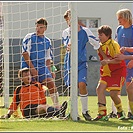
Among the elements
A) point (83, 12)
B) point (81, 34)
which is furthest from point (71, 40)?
point (83, 12)

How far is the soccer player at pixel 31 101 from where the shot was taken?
6.93 m

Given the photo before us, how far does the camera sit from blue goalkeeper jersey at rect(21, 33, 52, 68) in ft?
24.4

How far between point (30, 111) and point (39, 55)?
3.37 feet

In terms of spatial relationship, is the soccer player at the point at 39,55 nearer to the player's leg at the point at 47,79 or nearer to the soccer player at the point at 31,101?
the player's leg at the point at 47,79

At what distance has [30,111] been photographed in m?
7.00

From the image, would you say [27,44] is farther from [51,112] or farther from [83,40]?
[51,112]

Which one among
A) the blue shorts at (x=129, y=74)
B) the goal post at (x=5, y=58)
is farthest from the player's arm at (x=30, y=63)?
the goal post at (x=5, y=58)

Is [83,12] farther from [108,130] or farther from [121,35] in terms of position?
[108,130]

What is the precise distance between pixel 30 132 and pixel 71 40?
173 centimetres

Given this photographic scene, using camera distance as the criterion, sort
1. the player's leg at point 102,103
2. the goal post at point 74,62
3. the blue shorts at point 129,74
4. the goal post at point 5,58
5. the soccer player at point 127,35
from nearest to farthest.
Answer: the goal post at point 74,62
the player's leg at point 102,103
the soccer player at point 127,35
the blue shorts at point 129,74
the goal post at point 5,58

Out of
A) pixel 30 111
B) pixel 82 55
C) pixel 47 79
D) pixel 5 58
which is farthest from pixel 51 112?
pixel 5 58

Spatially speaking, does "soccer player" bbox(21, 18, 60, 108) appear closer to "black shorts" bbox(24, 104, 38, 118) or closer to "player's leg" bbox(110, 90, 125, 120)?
"black shorts" bbox(24, 104, 38, 118)

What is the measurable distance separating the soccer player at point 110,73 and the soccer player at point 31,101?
0.54 m

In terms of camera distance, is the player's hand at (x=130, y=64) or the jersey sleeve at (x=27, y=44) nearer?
the player's hand at (x=130, y=64)
